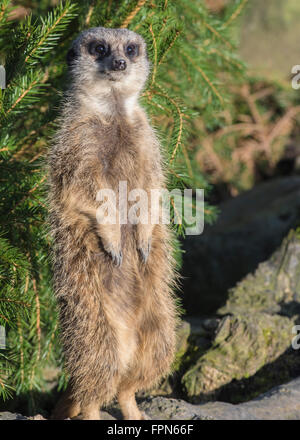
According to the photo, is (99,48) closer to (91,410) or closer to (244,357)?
(91,410)

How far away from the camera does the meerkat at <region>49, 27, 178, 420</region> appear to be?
2.16 meters

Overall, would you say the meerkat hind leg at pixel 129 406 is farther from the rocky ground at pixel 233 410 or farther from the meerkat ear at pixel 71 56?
the meerkat ear at pixel 71 56

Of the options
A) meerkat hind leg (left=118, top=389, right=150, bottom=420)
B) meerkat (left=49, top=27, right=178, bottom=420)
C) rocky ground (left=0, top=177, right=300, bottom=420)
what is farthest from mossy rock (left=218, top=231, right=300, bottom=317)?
meerkat hind leg (left=118, top=389, right=150, bottom=420)

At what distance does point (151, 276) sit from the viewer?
7.55 feet

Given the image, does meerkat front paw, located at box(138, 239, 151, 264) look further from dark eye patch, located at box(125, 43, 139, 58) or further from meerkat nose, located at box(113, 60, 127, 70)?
dark eye patch, located at box(125, 43, 139, 58)

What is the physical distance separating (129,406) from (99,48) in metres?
1.56

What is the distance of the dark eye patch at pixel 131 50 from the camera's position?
2448 mm

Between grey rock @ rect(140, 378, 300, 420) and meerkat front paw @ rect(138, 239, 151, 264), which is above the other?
meerkat front paw @ rect(138, 239, 151, 264)

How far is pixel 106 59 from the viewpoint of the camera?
2371 mm

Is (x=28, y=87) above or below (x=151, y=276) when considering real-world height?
above

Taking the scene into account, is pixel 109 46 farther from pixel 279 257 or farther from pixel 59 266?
pixel 279 257

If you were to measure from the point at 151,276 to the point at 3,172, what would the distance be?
0.87 m

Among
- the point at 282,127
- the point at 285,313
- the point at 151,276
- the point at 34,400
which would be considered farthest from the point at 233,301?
the point at 282,127
